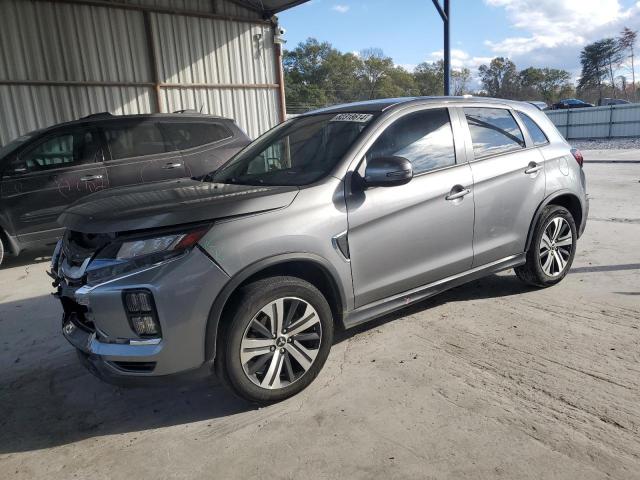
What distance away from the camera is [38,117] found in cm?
1042

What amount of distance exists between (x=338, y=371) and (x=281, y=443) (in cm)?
82

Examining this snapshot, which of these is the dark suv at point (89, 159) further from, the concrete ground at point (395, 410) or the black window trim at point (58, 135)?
the concrete ground at point (395, 410)

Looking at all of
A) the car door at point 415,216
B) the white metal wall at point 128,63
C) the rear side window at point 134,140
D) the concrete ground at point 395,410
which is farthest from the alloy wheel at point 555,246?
the white metal wall at point 128,63

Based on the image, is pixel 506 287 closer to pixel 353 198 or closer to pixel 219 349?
pixel 353 198

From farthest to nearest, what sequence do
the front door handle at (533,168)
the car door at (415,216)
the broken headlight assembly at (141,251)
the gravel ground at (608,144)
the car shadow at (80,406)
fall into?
the gravel ground at (608,144), the front door handle at (533,168), the car door at (415,216), the car shadow at (80,406), the broken headlight assembly at (141,251)

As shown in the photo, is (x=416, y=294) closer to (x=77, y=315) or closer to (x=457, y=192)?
(x=457, y=192)

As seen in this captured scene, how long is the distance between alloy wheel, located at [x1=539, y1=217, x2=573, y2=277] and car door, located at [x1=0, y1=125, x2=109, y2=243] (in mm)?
5794

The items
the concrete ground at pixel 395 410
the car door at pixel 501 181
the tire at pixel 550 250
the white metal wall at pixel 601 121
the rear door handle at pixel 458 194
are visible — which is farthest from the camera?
the white metal wall at pixel 601 121

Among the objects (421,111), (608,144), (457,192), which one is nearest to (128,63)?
(421,111)

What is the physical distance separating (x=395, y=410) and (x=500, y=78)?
342 ft

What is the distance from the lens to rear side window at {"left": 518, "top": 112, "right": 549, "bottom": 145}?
178 inches

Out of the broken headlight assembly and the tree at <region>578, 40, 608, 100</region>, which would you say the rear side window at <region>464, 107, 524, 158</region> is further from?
the tree at <region>578, 40, 608, 100</region>

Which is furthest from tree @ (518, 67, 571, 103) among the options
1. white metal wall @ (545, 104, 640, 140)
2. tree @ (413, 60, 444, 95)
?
white metal wall @ (545, 104, 640, 140)

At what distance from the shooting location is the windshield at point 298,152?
3402 millimetres
